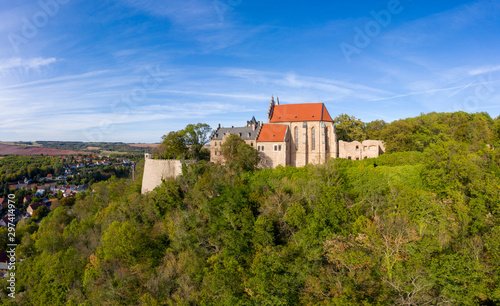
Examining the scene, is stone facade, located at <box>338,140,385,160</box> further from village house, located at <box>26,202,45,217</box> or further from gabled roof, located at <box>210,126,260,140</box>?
village house, located at <box>26,202,45,217</box>

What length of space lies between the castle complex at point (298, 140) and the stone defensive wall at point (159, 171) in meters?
6.39

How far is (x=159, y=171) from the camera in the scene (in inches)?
1695

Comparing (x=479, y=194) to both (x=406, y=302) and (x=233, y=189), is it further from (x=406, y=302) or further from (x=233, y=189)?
(x=233, y=189)

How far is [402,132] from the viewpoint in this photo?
41.5 m

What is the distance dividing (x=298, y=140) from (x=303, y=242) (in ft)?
84.9

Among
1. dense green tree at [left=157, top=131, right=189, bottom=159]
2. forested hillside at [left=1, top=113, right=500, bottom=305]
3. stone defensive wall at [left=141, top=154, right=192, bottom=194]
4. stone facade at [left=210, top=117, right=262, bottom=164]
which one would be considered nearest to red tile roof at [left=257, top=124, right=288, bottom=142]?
stone facade at [left=210, top=117, right=262, bottom=164]

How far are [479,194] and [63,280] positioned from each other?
44.9 metres

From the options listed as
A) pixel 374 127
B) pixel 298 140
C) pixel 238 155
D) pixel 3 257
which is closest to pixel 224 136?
pixel 238 155

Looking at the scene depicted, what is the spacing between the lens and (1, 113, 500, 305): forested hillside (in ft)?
59.9

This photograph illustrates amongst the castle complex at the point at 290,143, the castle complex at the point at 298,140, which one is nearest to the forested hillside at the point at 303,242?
the castle complex at the point at 290,143

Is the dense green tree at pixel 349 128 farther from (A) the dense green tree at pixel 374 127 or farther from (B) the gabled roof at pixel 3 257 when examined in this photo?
(B) the gabled roof at pixel 3 257

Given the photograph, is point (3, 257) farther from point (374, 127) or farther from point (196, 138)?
point (374, 127)

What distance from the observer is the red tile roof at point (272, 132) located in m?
43.0

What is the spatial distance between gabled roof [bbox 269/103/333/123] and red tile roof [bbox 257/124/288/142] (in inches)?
111
